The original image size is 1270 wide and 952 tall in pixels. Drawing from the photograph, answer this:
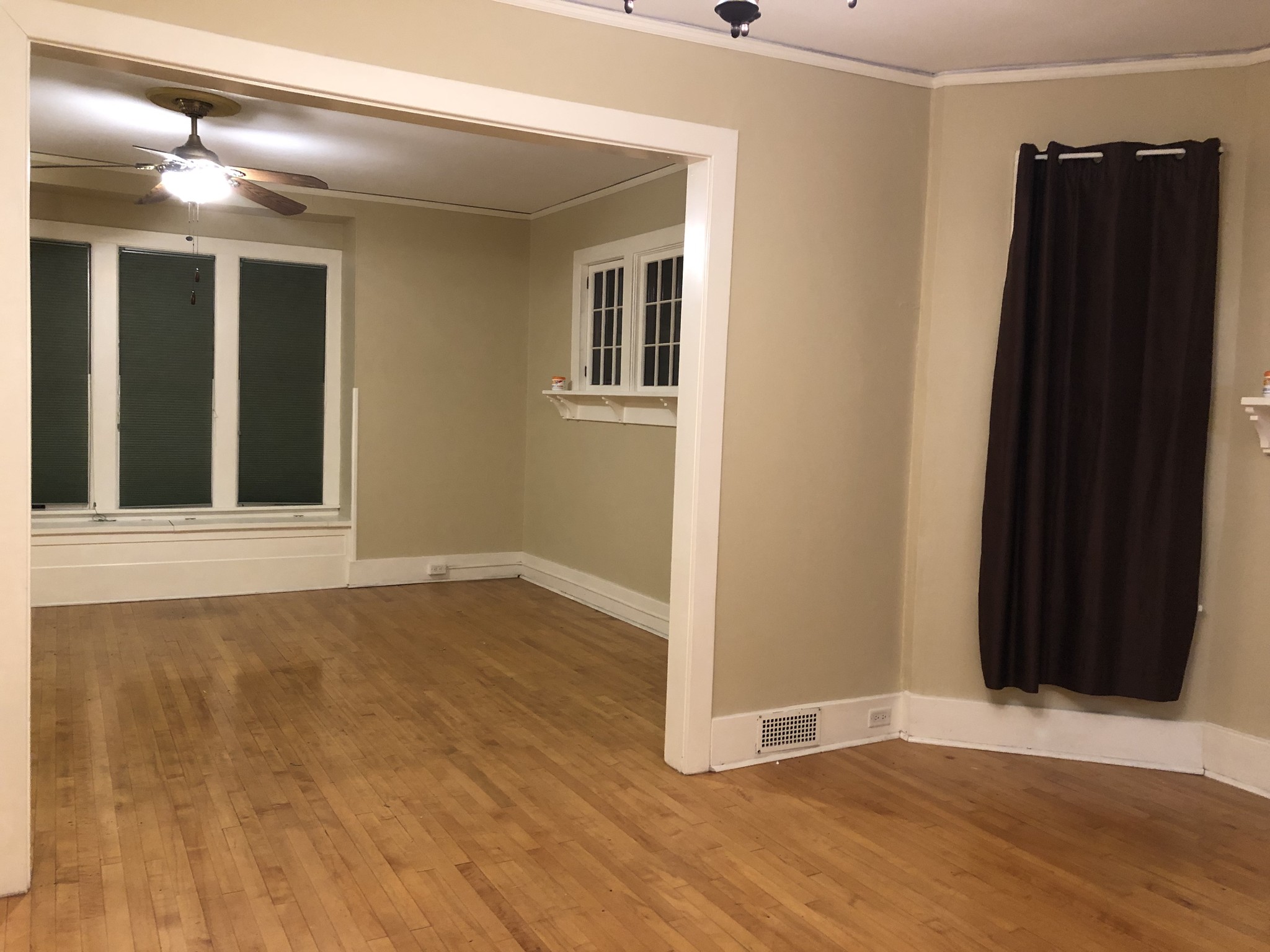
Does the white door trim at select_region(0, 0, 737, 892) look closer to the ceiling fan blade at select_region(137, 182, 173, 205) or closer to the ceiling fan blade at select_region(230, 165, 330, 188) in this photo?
the ceiling fan blade at select_region(230, 165, 330, 188)

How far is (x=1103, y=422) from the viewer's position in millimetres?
3754

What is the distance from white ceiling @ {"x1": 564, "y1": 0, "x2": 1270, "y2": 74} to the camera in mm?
3238

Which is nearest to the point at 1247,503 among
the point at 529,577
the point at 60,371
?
the point at 529,577

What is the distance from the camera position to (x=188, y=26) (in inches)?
108

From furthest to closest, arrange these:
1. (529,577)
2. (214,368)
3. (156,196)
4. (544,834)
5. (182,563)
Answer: (529,577) < (214,368) < (182,563) < (156,196) < (544,834)

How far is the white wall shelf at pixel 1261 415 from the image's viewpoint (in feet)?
11.0

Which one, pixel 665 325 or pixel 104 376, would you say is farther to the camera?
pixel 104 376

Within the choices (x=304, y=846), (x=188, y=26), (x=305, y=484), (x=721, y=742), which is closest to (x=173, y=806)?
(x=304, y=846)

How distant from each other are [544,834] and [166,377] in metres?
4.86

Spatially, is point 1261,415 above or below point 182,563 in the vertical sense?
above

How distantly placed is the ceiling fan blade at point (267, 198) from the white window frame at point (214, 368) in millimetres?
1975

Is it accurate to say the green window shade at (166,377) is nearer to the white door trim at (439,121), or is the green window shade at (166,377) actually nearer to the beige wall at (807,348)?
the white door trim at (439,121)

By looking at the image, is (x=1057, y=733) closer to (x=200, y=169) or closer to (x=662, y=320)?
(x=662, y=320)

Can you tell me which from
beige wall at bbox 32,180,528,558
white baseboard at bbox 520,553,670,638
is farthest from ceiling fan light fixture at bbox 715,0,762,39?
beige wall at bbox 32,180,528,558
